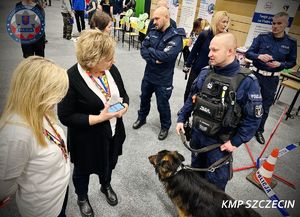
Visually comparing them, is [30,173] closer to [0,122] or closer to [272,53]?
[0,122]

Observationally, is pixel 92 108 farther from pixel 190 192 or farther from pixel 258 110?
pixel 258 110

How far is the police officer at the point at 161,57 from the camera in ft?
8.98

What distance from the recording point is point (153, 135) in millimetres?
3334

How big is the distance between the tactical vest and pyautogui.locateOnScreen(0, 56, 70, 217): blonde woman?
1129 millimetres

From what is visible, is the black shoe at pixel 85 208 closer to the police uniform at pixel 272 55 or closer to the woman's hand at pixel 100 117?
the woman's hand at pixel 100 117

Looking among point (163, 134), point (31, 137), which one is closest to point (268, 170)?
point (163, 134)

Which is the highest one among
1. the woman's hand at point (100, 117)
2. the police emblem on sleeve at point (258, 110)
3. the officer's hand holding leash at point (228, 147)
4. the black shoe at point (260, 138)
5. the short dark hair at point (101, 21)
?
the short dark hair at point (101, 21)

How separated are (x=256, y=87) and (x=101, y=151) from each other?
133cm

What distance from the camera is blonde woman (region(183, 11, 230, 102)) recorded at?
114 inches

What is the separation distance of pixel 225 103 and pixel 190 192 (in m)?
0.77

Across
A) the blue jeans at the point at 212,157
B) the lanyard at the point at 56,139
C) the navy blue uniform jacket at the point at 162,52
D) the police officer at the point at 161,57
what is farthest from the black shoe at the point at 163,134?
the lanyard at the point at 56,139

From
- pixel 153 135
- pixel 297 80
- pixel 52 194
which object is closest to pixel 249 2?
pixel 297 80

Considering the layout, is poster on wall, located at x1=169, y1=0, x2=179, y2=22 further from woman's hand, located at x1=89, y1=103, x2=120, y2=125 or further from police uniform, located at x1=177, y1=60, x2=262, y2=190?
woman's hand, located at x1=89, y1=103, x2=120, y2=125

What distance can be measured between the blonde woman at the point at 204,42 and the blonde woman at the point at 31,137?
2.47m
